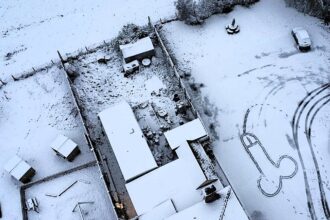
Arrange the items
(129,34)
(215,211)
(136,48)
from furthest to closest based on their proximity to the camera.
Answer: (129,34)
(136,48)
(215,211)

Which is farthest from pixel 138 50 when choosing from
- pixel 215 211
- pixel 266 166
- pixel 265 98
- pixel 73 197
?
pixel 215 211

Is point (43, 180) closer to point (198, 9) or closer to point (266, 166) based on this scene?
point (266, 166)

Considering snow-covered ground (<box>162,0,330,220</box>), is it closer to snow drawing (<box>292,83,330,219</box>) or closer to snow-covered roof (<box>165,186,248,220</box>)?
snow drawing (<box>292,83,330,219</box>)

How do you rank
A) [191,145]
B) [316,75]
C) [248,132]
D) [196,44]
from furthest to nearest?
1. [196,44]
2. [316,75]
3. [248,132]
4. [191,145]

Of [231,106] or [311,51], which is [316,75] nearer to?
[311,51]

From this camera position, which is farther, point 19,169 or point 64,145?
point 64,145

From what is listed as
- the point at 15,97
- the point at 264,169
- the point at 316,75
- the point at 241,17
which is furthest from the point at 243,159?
the point at 15,97

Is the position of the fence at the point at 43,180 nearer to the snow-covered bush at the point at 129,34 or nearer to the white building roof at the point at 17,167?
the white building roof at the point at 17,167
